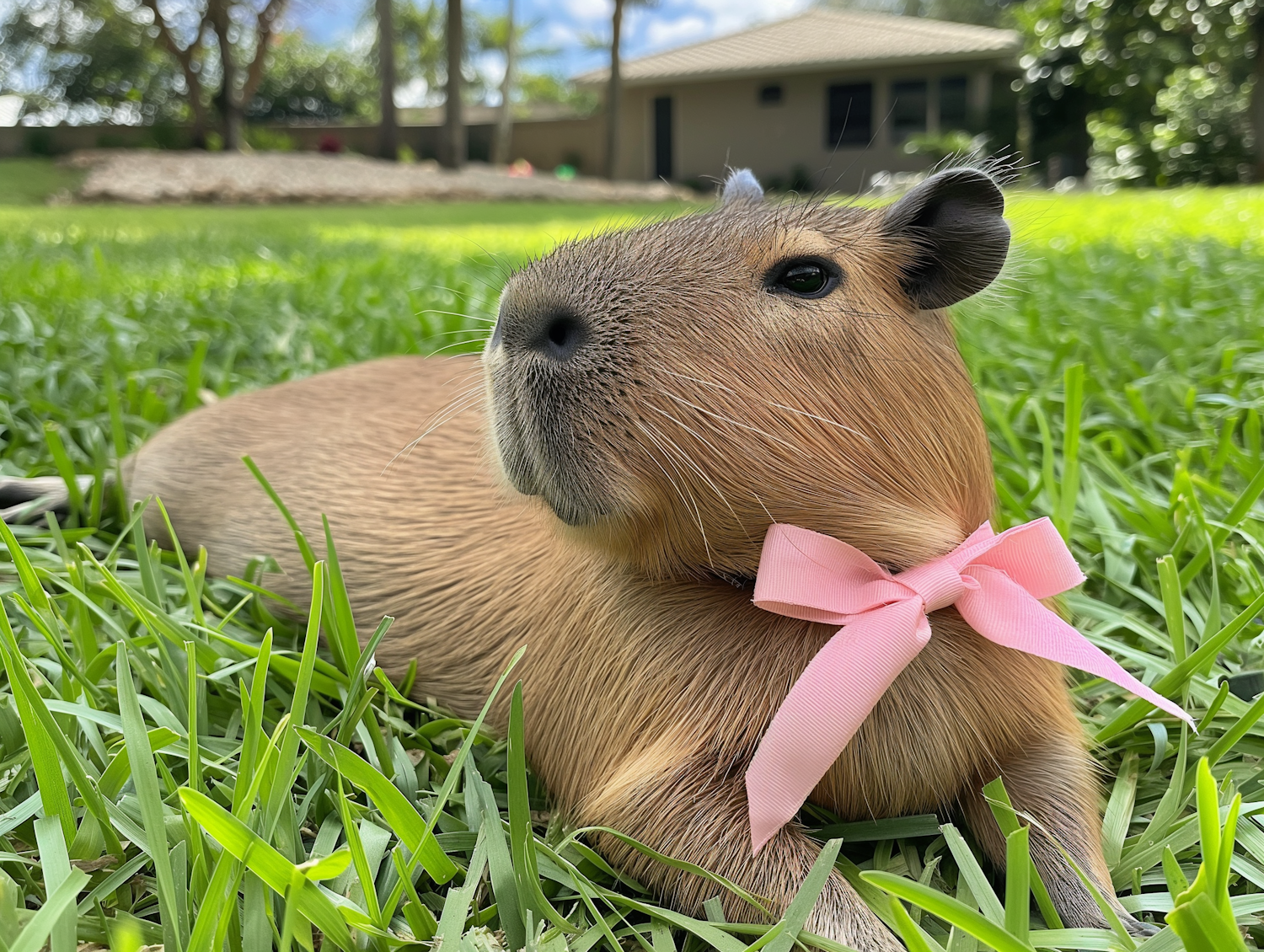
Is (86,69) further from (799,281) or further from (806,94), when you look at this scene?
(799,281)

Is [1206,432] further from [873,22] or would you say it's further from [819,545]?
[873,22]

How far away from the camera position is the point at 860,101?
26.6 m

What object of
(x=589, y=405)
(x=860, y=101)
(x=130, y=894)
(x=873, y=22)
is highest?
(x=873, y=22)

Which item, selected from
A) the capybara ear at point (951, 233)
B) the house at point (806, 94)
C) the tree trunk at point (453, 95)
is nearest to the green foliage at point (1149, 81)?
the house at point (806, 94)

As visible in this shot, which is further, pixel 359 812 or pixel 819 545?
pixel 359 812

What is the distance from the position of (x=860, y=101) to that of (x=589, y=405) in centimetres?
2878

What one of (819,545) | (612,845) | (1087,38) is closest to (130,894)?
(612,845)

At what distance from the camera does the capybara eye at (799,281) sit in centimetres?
115

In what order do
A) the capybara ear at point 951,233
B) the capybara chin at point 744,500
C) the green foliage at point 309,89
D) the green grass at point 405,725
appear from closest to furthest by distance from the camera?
1. the green grass at point 405,725
2. the capybara chin at point 744,500
3. the capybara ear at point 951,233
4. the green foliage at point 309,89

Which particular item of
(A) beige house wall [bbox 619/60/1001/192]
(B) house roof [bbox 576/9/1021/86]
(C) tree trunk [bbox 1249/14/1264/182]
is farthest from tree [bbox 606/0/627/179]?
(C) tree trunk [bbox 1249/14/1264/182]

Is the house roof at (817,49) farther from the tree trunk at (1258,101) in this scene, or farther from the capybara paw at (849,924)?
the capybara paw at (849,924)

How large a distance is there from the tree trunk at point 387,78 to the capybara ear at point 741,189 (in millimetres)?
19989

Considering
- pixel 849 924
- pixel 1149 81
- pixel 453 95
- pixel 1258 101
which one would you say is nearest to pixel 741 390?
pixel 849 924

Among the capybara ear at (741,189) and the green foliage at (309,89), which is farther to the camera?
the green foliage at (309,89)
